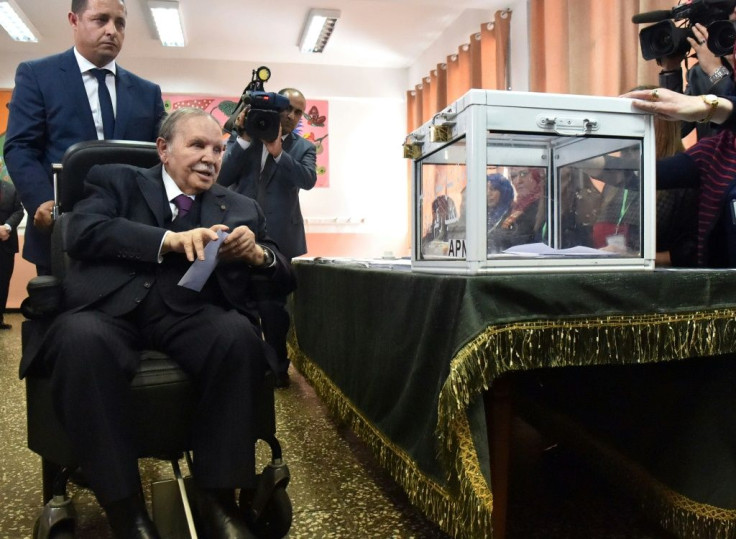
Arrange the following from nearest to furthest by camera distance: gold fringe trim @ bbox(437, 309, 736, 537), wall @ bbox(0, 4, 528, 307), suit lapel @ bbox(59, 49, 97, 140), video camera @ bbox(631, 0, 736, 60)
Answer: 1. gold fringe trim @ bbox(437, 309, 736, 537)
2. video camera @ bbox(631, 0, 736, 60)
3. suit lapel @ bbox(59, 49, 97, 140)
4. wall @ bbox(0, 4, 528, 307)

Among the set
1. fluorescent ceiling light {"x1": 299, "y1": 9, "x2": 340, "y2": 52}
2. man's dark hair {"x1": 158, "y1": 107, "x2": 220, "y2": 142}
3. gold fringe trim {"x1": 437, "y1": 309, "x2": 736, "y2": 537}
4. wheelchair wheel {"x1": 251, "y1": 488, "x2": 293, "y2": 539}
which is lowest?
wheelchair wheel {"x1": 251, "y1": 488, "x2": 293, "y2": 539}

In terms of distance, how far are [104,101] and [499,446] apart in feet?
4.67

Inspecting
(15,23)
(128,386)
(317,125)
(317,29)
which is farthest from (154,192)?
(317,125)

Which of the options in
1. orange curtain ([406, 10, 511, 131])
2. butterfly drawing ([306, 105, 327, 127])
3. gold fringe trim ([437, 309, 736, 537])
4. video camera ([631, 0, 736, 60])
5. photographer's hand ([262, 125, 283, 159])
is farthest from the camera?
butterfly drawing ([306, 105, 327, 127])

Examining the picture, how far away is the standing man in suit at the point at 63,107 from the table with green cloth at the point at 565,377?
2.98 feet

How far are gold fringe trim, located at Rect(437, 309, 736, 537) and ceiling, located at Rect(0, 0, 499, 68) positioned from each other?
4.53 m

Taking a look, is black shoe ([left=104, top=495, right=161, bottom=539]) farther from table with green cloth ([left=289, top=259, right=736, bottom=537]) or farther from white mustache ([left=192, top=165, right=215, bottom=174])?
white mustache ([left=192, top=165, right=215, bottom=174])

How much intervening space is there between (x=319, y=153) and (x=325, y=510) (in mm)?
5372

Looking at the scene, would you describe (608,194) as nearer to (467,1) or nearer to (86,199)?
(86,199)

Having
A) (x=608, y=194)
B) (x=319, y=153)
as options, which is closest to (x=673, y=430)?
(x=608, y=194)

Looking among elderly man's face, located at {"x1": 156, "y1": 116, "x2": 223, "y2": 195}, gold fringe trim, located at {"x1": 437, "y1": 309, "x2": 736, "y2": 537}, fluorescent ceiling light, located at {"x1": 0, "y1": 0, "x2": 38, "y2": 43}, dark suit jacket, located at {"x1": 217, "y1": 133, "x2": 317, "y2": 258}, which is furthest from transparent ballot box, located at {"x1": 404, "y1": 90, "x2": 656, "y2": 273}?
fluorescent ceiling light, located at {"x1": 0, "y1": 0, "x2": 38, "y2": 43}

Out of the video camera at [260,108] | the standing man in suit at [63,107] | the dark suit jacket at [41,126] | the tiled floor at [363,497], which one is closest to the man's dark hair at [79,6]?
the standing man in suit at [63,107]

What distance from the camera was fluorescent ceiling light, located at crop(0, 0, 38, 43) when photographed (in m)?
4.71

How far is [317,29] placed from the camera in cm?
525
